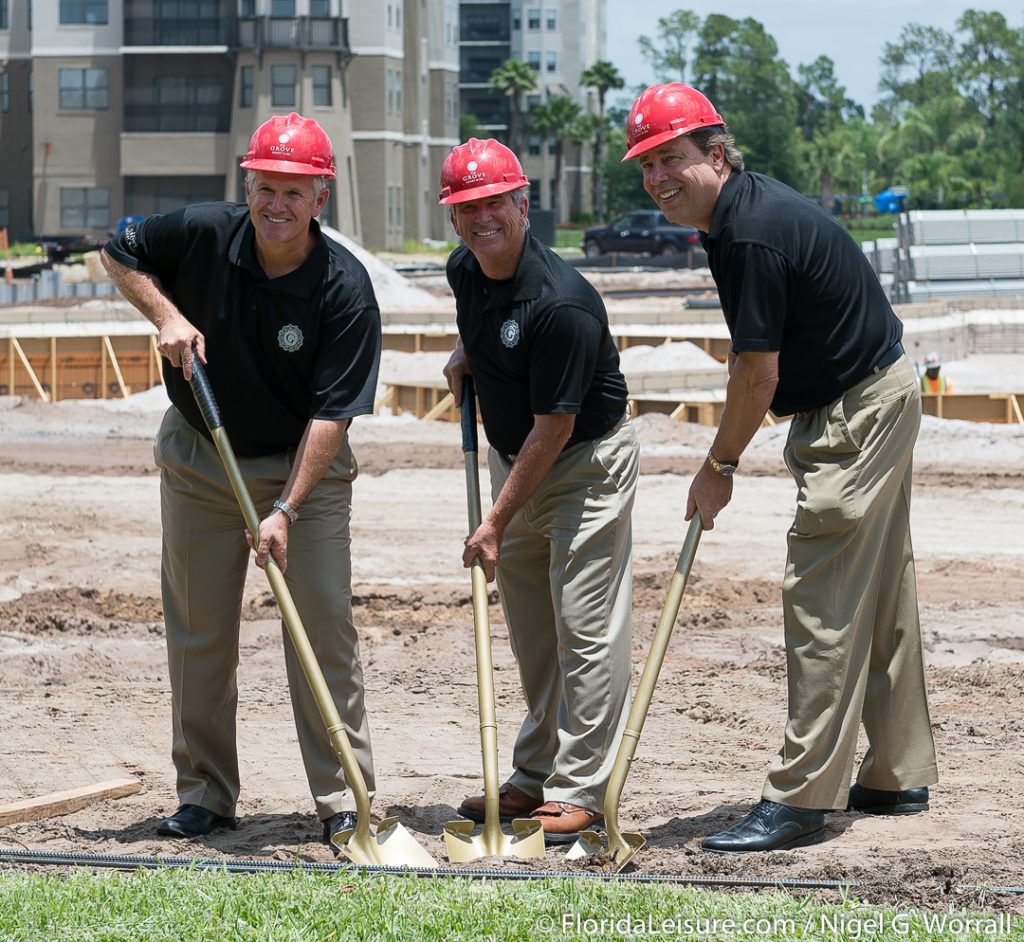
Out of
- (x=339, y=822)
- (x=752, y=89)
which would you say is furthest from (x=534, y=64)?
(x=339, y=822)

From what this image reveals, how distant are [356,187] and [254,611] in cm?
5379

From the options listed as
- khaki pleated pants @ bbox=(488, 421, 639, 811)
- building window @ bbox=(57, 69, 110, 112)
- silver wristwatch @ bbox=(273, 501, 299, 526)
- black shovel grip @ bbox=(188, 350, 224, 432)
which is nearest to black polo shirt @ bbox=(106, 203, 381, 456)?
black shovel grip @ bbox=(188, 350, 224, 432)

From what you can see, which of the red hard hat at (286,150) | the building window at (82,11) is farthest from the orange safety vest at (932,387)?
the building window at (82,11)

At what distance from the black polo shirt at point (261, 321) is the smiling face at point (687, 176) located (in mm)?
1066

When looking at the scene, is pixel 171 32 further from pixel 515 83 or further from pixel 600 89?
pixel 600 89

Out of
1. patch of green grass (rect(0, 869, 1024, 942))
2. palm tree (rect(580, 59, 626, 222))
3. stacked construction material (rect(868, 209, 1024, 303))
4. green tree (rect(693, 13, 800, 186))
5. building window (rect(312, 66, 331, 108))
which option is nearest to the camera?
patch of green grass (rect(0, 869, 1024, 942))

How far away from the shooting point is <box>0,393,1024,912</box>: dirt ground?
549 centimetres

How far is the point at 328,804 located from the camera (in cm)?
554

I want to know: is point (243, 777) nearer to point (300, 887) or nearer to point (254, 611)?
point (300, 887)

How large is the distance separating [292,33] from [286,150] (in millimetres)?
56963

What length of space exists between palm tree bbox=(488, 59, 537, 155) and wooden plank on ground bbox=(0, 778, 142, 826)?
8509cm

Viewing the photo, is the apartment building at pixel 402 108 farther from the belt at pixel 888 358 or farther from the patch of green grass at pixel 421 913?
the patch of green grass at pixel 421 913

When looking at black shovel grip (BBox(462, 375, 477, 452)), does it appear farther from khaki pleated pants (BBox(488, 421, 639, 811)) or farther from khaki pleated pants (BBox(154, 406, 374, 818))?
khaki pleated pants (BBox(154, 406, 374, 818))

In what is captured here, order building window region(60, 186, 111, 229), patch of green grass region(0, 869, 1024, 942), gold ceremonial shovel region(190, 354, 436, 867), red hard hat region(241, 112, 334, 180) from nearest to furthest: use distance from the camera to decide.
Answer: patch of green grass region(0, 869, 1024, 942) < red hard hat region(241, 112, 334, 180) < gold ceremonial shovel region(190, 354, 436, 867) < building window region(60, 186, 111, 229)
